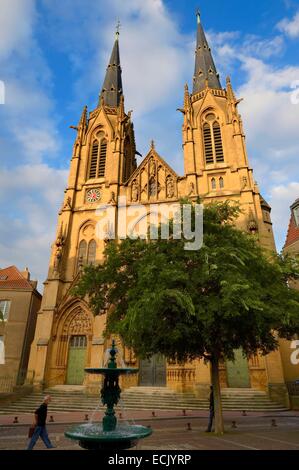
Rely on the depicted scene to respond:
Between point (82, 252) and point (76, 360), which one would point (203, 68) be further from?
point (76, 360)

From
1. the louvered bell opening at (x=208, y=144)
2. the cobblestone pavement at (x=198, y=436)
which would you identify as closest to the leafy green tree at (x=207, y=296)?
the cobblestone pavement at (x=198, y=436)

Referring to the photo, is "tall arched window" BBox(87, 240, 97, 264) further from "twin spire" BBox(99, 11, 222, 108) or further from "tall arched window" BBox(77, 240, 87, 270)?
"twin spire" BBox(99, 11, 222, 108)

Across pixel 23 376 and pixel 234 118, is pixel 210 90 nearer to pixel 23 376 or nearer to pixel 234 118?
pixel 234 118

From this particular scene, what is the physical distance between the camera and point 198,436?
422 inches

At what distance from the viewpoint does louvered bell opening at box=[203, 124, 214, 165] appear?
1207 inches

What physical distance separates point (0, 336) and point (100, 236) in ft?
37.8

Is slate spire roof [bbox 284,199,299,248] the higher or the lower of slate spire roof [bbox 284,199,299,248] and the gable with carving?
the lower

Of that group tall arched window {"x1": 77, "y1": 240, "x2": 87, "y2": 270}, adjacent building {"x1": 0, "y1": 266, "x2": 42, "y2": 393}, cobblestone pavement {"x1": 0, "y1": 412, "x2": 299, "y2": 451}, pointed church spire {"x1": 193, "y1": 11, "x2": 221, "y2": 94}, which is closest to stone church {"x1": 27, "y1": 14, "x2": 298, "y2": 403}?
tall arched window {"x1": 77, "y1": 240, "x2": 87, "y2": 270}

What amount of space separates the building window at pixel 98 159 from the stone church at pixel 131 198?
4.4 inches

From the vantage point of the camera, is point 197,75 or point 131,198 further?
point 197,75

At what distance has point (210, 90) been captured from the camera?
3491 cm

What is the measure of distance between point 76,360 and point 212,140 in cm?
2270

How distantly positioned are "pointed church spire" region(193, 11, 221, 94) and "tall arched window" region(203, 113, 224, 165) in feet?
19.6

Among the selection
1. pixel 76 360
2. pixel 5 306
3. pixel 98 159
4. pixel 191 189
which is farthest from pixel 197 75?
pixel 76 360
